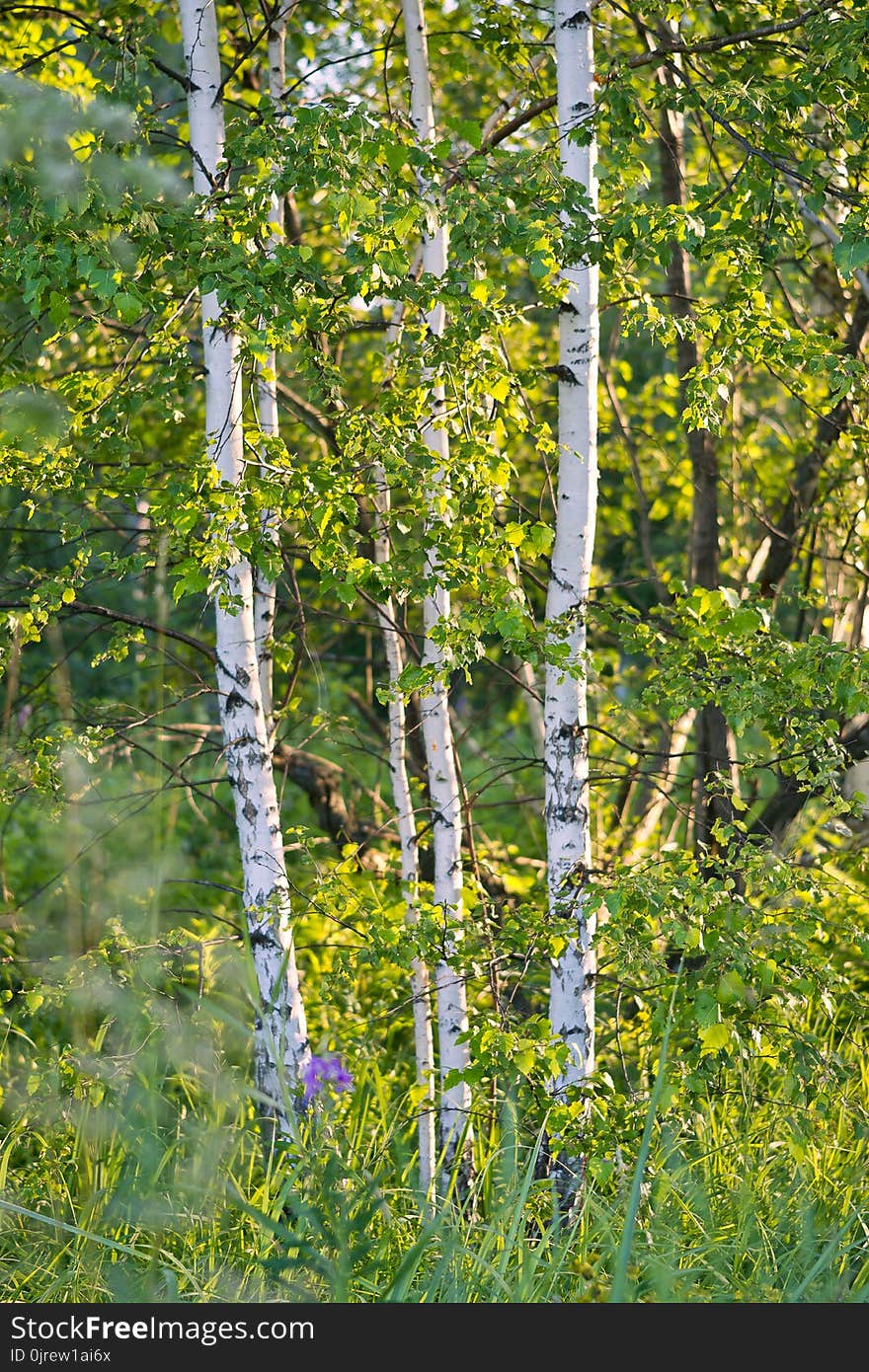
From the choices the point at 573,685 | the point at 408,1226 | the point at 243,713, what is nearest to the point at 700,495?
the point at 573,685

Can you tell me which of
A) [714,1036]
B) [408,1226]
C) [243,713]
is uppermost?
[243,713]

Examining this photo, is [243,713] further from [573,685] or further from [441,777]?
[573,685]

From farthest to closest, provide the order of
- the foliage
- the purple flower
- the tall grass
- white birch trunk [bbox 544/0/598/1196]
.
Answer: white birch trunk [bbox 544/0/598/1196], the purple flower, the foliage, the tall grass

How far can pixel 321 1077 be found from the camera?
3031 mm

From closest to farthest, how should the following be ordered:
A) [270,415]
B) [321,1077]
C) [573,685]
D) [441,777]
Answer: [321,1077]
[573,685]
[441,777]
[270,415]

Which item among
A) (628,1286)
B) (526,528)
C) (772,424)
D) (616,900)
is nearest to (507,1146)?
(628,1286)

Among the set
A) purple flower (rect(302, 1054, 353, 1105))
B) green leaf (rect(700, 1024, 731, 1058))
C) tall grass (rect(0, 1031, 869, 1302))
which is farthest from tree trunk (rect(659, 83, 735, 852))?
purple flower (rect(302, 1054, 353, 1105))

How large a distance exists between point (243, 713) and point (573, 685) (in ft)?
2.98

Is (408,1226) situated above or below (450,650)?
below

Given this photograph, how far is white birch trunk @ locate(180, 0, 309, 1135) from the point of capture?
3.21m

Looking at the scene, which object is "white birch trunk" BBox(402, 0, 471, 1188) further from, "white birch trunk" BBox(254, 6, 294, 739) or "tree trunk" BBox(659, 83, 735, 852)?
"tree trunk" BBox(659, 83, 735, 852)

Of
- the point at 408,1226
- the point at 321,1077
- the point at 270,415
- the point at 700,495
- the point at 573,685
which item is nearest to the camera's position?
the point at 408,1226

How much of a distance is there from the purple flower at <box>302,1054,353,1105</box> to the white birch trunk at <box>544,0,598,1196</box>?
0.59 meters

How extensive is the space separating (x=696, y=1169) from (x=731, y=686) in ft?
4.20
